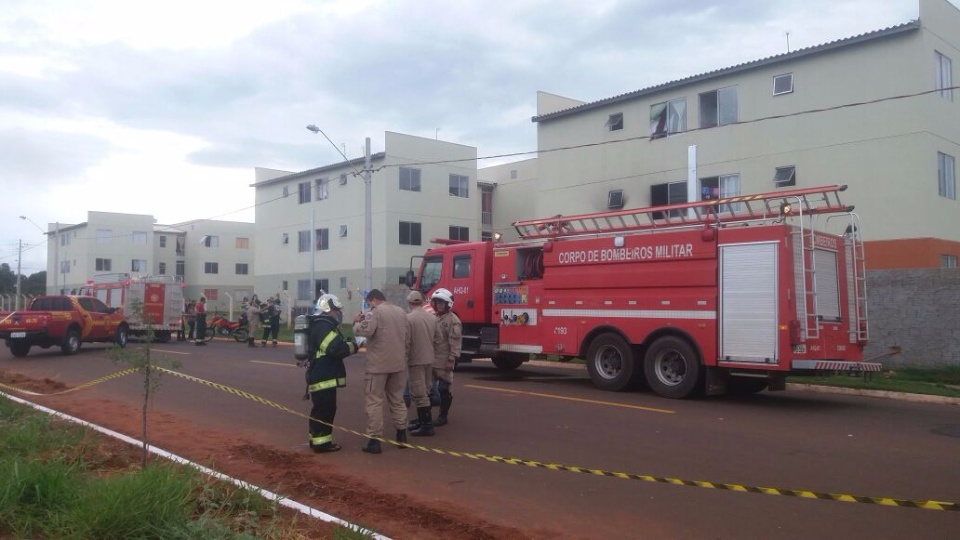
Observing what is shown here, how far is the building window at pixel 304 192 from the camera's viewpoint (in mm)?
44750

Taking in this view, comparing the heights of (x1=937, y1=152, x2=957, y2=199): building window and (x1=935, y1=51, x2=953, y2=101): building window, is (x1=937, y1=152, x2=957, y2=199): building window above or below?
below

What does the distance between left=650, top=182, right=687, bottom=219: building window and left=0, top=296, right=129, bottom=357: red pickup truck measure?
16.8 metres

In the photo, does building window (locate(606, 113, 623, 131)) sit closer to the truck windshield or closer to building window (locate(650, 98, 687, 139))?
building window (locate(650, 98, 687, 139))

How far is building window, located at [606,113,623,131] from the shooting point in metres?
27.0

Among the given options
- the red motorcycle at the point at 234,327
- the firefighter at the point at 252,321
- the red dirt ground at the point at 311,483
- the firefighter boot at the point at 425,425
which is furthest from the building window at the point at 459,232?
the firefighter boot at the point at 425,425

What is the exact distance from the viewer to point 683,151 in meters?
25.1

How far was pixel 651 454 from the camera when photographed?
841cm

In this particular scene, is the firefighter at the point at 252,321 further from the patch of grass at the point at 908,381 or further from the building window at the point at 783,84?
the building window at the point at 783,84

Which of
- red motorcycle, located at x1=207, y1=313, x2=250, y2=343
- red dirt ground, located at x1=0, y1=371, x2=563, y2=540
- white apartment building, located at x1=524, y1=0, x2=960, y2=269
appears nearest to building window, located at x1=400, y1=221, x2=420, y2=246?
red motorcycle, located at x1=207, y1=313, x2=250, y2=343

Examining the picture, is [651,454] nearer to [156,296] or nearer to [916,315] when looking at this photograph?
[916,315]

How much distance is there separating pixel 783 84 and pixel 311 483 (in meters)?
20.4

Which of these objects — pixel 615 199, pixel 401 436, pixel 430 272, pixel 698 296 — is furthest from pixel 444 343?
pixel 615 199

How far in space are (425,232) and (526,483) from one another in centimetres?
3500

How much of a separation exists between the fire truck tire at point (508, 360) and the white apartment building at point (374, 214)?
21.7 meters
